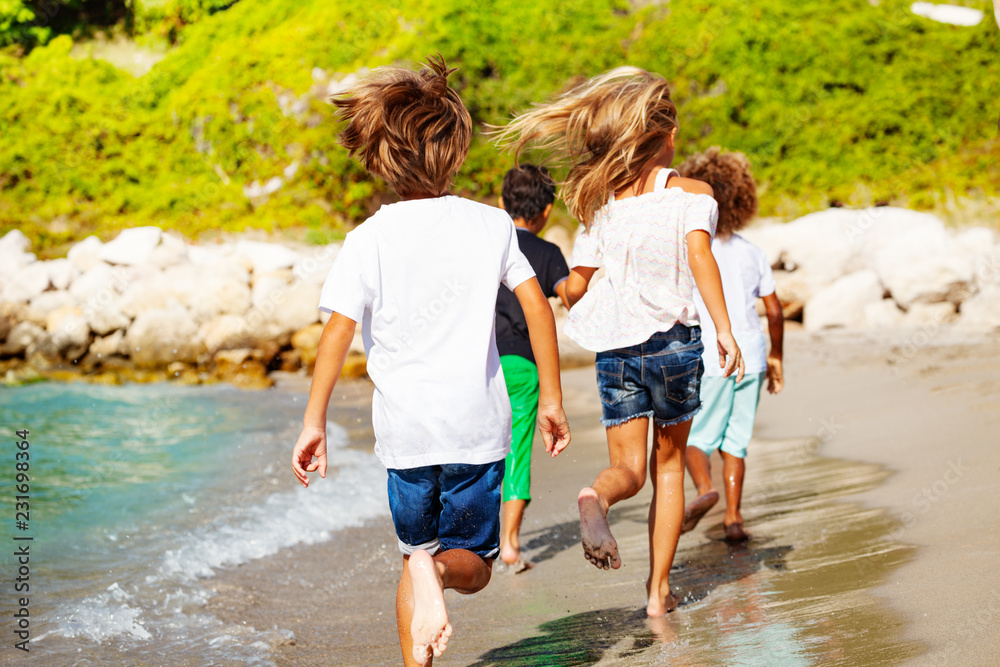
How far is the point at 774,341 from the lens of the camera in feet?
14.5

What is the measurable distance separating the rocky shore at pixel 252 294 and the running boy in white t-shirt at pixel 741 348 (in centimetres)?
537

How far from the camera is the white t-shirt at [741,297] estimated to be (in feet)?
13.5

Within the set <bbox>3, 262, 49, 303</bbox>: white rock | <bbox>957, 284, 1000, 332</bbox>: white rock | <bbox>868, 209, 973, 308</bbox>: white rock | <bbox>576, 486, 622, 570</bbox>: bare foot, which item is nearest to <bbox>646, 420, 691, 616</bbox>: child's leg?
<bbox>576, 486, 622, 570</bbox>: bare foot

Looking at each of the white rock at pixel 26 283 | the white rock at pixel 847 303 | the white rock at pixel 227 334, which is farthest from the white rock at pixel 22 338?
the white rock at pixel 847 303

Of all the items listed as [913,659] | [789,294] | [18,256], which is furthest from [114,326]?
[913,659]

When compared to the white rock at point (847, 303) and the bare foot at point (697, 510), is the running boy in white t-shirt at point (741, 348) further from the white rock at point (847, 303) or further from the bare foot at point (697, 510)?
the white rock at point (847, 303)

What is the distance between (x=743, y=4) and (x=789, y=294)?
5950mm

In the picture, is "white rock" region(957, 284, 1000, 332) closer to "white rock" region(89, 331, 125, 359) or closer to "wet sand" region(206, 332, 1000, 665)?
"wet sand" region(206, 332, 1000, 665)

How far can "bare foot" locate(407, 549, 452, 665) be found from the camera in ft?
7.23

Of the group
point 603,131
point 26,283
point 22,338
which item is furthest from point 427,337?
point 26,283

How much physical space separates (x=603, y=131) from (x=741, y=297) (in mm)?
1377

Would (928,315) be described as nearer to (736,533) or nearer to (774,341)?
(774,341)

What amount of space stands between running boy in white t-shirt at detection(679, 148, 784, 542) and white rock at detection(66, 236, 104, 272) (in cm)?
1375

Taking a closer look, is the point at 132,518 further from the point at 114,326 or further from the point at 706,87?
the point at 706,87
